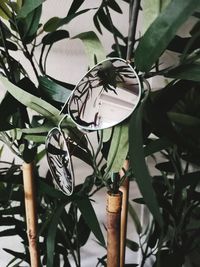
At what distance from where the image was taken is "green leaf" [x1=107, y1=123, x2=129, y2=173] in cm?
35

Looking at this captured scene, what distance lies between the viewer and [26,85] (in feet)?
1.40

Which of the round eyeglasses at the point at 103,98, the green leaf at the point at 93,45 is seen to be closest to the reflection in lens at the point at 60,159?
the round eyeglasses at the point at 103,98

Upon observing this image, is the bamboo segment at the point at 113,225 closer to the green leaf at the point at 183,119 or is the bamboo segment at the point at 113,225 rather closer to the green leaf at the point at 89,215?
the green leaf at the point at 89,215

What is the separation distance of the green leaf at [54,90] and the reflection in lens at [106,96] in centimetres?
3

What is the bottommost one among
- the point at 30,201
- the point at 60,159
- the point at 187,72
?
the point at 30,201

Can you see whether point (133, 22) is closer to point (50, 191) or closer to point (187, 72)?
point (187, 72)

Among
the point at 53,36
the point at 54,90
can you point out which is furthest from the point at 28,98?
the point at 53,36

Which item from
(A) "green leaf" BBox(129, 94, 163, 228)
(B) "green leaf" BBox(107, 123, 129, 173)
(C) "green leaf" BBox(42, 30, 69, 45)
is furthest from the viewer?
(C) "green leaf" BBox(42, 30, 69, 45)

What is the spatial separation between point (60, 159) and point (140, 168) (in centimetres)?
18

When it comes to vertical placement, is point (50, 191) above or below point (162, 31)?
below

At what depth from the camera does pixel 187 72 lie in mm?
303

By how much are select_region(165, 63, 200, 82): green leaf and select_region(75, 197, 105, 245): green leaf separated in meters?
0.23

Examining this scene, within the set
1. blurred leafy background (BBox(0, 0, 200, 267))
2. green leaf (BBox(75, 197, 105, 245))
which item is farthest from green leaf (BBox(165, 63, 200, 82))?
green leaf (BBox(75, 197, 105, 245))

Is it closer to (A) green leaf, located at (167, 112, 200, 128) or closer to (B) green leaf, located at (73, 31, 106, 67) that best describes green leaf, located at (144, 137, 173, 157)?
(A) green leaf, located at (167, 112, 200, 128)
